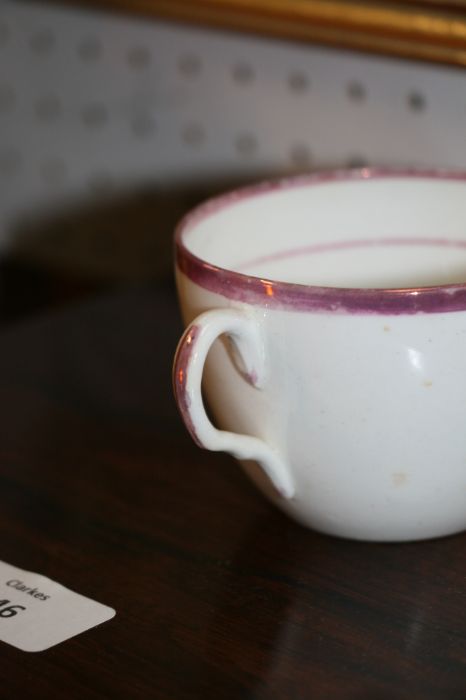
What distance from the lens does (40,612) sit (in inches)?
18.0

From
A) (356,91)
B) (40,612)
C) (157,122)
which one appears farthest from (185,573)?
(157,122)

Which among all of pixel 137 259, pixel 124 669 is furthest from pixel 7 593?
pixel 137 259

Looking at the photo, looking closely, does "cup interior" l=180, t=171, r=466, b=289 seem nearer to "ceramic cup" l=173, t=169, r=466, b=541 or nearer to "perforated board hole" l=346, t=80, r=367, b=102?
"ceramic cup" l=173, t=169, r=466, b=541

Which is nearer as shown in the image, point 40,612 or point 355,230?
point 40,612

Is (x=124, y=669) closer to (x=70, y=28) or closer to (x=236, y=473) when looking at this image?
(x=236, y=473)

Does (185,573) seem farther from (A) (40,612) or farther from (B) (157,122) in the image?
(B) (157,122)

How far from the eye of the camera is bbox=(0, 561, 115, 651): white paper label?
1.45ft

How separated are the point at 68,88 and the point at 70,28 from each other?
49mm

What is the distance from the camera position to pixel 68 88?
94 cm

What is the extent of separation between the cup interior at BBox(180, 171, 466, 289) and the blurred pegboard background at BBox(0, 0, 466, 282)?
127mm

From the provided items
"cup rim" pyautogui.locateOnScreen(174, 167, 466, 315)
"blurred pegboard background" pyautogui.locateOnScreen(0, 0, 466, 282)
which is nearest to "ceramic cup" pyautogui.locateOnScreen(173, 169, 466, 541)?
"cup rim" pyautogui.locateOnScreen(174, 167, 466, 315)

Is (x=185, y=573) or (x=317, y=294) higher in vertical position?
(x=317, y=294)

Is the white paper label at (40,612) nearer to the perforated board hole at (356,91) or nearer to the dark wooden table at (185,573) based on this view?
the dark wooden table at (185,573)

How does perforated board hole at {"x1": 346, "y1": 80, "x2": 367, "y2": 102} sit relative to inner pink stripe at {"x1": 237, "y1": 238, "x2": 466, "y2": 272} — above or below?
above
